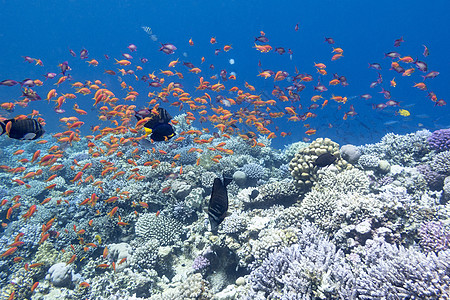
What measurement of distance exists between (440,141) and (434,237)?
6.09 metres

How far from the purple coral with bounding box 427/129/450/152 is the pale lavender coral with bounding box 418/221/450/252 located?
5504 mm

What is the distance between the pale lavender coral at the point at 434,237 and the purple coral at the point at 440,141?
5504mm

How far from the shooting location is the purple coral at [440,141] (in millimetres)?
7430

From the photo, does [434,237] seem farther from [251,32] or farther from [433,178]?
[251,32]

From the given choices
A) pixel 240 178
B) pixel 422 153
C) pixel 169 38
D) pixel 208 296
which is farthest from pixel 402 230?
pixel 169 38

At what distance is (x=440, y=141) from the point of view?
7.58 m

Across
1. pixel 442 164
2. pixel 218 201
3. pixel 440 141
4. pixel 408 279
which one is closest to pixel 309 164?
pixel 442 164

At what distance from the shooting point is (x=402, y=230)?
160 inches

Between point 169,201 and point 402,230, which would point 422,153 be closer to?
point 402,230

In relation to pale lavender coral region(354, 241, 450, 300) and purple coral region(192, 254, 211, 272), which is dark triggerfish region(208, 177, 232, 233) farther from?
purple coral region(192, 254, 211, 272)

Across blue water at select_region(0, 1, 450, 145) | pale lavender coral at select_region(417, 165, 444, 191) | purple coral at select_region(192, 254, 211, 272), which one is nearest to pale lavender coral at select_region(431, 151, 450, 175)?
pale lavender coral at select_region(417, 165, 444, 191)

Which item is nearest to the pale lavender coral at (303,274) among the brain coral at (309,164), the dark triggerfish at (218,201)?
the dark triggerfish at (218,201)

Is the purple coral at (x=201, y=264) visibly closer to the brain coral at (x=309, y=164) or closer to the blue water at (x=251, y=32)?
the brain coral at (x=309, y=164)

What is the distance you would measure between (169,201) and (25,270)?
→ 15.1ft
